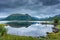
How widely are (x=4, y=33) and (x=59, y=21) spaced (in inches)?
1295

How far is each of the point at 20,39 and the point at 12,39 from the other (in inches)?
28.6

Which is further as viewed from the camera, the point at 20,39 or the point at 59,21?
the point at 59,21

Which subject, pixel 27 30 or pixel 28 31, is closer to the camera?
pixel 28 31

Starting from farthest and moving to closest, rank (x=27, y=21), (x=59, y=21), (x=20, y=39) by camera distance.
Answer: (x=27, y=21) < (x=59, y=21) < (x=20, y=39)

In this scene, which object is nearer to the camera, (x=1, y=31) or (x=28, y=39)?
(x=28, y=39)

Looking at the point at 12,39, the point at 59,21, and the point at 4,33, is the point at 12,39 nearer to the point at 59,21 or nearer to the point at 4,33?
the point at 4,33

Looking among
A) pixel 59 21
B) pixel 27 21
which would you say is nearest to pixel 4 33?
pixel 59 21

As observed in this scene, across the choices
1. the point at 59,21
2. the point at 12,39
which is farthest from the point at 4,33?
the point at 59,21

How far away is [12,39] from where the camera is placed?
1491 centimetres

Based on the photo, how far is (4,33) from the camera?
739 inches

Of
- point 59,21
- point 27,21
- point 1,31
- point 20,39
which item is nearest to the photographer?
point 20,39

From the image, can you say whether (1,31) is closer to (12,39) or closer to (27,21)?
(12,39)

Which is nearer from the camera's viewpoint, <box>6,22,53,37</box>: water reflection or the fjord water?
<box>6,22,53,37</box>: water reflection

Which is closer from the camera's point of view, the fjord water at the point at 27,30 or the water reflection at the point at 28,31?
the water reflection at the point at 28,31
